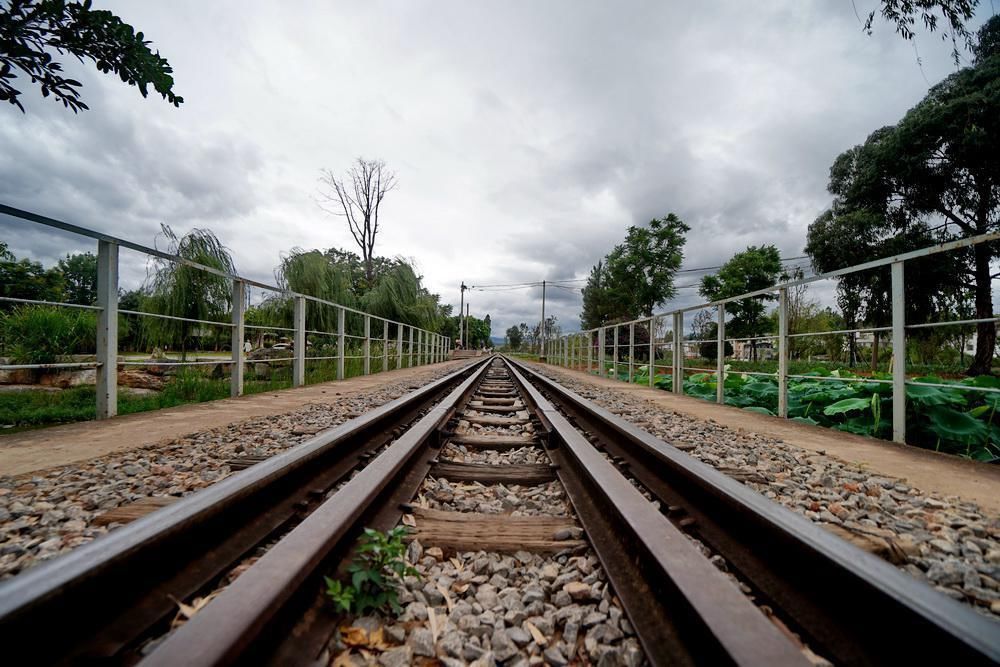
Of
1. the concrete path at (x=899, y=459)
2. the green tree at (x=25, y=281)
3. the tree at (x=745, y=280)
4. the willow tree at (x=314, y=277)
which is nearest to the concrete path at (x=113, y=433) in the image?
the green tree at (x=25, y=281)

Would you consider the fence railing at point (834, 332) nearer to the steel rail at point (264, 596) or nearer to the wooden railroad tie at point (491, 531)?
the wooden railroad tie at point (491, 531)

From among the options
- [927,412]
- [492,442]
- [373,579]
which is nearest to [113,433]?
[492,442]

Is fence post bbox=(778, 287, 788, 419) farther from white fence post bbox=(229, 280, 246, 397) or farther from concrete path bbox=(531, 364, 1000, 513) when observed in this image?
white fence post bbox=(229, 280, 246, 397)

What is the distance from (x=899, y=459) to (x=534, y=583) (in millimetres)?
2740

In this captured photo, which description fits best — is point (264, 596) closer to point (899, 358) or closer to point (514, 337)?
point (899, 358)

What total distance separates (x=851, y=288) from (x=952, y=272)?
8.08 ft

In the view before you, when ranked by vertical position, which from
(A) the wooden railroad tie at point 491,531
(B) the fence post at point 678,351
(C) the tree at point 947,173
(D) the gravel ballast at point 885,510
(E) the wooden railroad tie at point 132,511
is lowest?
(A) the wooden railroad tie at point 491,531

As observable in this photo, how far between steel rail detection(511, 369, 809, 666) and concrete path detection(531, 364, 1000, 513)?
5.41 feet

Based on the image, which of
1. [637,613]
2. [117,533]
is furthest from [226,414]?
[637,613]

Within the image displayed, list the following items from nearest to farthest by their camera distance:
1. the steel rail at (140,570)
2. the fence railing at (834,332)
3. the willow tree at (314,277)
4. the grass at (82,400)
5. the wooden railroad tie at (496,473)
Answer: the steel rail at (140,570) → the wooden railroad tie at (496,473) → the fence railing at (834,332) → the grass at (82,400) → the willow tree at (314,277)

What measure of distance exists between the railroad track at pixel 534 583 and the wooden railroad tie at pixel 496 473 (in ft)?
0.79

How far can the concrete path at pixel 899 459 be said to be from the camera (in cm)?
202

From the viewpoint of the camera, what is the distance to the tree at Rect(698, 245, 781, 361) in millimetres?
29859

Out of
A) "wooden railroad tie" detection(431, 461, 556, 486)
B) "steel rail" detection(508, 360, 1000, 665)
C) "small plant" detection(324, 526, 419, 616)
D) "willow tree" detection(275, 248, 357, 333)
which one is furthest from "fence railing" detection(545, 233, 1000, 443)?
"willow tree" detection(275, 248, 357, 333)
